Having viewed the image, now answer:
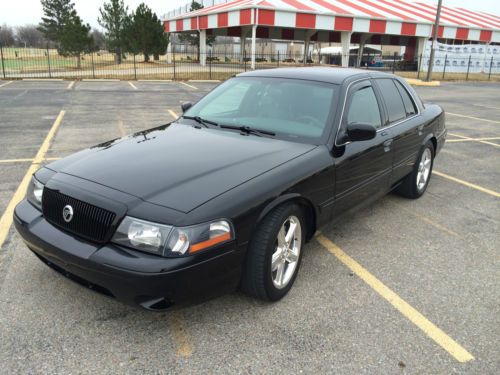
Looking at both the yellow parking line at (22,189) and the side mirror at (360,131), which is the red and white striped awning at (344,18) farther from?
the side mirror at (360,131)

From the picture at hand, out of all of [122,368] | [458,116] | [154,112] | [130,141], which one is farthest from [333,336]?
[458,116]

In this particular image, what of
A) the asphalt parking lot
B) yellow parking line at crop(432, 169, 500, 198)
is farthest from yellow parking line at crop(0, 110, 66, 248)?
yellow parking line at crop(432, 169, 500, 198)

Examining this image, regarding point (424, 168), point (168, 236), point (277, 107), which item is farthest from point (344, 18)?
point (168, 236)

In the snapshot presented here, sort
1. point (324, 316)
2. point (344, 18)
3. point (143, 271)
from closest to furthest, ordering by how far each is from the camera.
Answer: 1. point (143, 271)
2. point (324, 316)
3. point (344, 18)

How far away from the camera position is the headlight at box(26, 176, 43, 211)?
9.95 feet

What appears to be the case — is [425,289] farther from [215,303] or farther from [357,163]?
[215,303]

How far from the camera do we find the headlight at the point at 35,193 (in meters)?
3.03

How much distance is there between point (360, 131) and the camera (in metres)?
3.42

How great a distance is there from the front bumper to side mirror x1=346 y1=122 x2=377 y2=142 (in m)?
1.43

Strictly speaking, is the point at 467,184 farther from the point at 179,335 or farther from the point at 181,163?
the point at 179,335

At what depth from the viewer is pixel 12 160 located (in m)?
6.49

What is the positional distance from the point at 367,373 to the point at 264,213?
109 centimetres

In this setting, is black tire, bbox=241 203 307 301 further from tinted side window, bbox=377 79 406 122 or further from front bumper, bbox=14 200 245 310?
tinted side window, bbox=377 79 406 122

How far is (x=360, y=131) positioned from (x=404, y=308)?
53.5 inches
